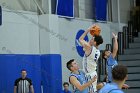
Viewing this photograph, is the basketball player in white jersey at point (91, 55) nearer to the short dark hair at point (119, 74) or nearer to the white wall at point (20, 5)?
the short dark hair at point (119, 74)

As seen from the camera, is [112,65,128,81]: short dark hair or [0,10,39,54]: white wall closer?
[112,65,128,81]: short dark hair

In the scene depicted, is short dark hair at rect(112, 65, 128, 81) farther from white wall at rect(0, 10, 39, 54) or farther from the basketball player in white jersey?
white wall at rect(0, 10, 39, 54)

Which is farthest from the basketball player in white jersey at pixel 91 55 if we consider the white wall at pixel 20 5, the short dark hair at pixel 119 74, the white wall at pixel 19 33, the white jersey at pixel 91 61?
the white wall at pixel 20 5

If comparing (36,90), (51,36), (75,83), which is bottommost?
(36,90)

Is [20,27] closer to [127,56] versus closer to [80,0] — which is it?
[80,0]

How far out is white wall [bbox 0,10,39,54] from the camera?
1189 cm

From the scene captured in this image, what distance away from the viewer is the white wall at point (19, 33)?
11891 mm

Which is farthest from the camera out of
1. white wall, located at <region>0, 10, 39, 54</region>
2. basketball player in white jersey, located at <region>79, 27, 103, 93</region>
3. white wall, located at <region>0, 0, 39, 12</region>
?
white wall, located at <region>0, 0, 39, 12</region>

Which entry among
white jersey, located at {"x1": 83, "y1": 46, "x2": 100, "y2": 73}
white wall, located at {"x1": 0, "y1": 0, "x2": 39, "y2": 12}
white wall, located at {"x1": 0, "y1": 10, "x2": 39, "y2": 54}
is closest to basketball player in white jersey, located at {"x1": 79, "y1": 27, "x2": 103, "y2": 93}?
white jersey, located at {"x1": 83, "y1": 46, "x2": 100, "y2": 73}

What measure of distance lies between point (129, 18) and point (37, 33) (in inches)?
257

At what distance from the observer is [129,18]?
60.5ft

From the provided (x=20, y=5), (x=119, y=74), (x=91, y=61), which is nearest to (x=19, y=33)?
(x=20, y=5)

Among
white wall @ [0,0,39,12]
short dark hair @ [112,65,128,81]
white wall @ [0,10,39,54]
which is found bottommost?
short dark hair @ [112,65,128,81]

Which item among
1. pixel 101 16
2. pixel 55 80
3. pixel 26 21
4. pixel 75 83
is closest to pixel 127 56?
pixel 101 16
